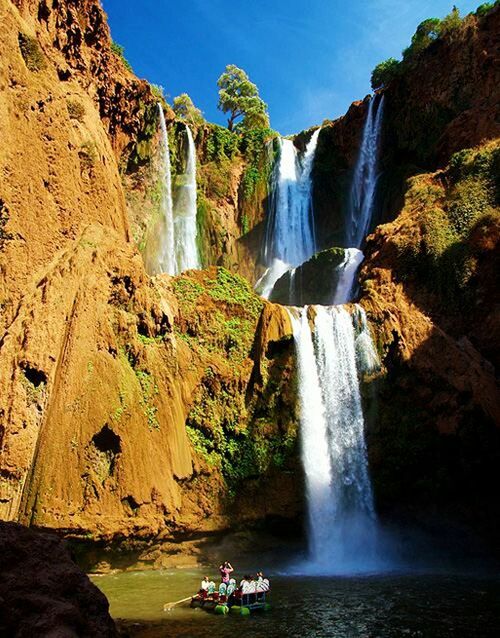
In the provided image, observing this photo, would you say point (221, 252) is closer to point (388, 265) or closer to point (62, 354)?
point (388, 265)

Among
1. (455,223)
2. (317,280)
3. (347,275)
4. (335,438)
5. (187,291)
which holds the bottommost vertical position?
(335,438)

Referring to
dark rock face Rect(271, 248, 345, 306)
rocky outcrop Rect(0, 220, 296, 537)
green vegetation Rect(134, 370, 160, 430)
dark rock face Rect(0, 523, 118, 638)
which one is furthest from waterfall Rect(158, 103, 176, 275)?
dark rock face Rect(0, 523, 118, 638)

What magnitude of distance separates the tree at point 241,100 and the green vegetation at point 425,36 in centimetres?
1915

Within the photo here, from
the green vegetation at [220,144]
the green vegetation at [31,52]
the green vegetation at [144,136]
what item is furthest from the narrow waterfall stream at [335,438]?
the green vegetation at [220,144]

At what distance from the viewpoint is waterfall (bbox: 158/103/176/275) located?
33406 mm

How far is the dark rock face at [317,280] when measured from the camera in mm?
30984

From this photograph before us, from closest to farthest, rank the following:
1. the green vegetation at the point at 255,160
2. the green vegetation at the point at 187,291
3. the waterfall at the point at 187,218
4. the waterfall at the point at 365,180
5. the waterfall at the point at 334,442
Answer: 1. the waterfall at the point at 334,442
2. the green vegetation at the point at 187,291
3. the waterfall at the point at 187,218
4. the waterfall at the point at 365,180
5. the green vegetation at the point at 255,160

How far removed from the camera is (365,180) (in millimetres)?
40125

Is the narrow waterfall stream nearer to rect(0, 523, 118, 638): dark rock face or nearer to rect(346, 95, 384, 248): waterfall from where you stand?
rect(0, 523, 118, 638): dark rock face

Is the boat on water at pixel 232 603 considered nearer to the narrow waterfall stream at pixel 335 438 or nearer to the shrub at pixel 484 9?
the narrow waterfall stream at pixel 335 438

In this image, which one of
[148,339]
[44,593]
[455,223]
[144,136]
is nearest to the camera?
[44,593]

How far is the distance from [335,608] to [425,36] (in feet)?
123

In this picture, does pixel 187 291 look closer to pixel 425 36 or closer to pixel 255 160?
pixel 255 160

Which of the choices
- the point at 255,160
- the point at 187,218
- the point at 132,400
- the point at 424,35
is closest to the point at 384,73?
the point at 424,35
